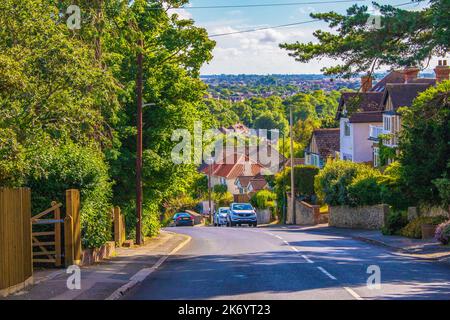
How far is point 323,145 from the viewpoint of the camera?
287 feet

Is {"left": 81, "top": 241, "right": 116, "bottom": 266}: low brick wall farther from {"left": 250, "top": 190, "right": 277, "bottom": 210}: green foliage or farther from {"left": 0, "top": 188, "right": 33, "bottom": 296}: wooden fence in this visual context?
{"left": 250, "top": 190, "right": 277, "bottom": 210}: green foliage

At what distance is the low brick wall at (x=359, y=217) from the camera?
153 ft

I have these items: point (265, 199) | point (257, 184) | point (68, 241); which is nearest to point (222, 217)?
point (265, 199)

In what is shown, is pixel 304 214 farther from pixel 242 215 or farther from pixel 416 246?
pixel 416 246

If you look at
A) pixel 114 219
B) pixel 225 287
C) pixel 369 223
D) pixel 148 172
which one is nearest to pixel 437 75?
pixel 369 223

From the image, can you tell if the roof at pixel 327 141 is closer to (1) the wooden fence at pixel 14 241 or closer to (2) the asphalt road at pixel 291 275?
(2) the asphalt road at pixel 291 275

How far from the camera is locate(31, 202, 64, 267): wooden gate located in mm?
21828

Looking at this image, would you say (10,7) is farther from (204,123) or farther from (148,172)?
(204,123)

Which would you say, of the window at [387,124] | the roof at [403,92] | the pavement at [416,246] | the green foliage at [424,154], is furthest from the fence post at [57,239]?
the window at [387,124]

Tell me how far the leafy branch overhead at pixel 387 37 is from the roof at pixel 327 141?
55.4 m

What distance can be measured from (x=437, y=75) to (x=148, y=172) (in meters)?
33.5

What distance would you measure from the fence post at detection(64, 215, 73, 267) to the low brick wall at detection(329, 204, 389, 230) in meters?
26.7

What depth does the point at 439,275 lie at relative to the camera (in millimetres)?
20906

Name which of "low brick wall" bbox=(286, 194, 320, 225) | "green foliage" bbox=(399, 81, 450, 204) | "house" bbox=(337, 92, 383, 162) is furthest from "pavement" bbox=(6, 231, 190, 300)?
"house" bbox=(337, 92, 383, 162)
